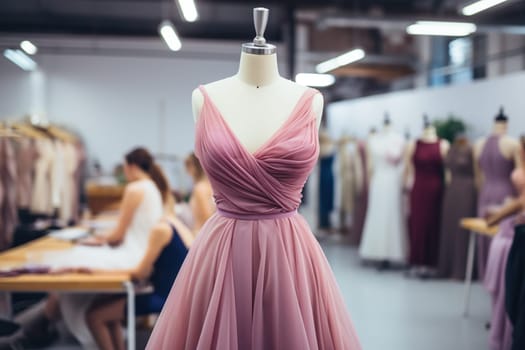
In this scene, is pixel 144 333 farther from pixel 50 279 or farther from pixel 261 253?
pixel 261 253

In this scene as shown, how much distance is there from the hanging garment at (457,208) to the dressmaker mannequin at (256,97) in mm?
4402

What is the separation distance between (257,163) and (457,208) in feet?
15.7

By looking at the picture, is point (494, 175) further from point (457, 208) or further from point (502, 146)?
point (457, 208)

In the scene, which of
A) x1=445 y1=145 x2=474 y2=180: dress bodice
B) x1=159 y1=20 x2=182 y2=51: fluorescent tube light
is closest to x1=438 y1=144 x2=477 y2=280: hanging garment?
x1=445 y1=145 x2=474 y2=180: dress bodice

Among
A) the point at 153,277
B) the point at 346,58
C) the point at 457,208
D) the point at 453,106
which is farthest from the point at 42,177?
the point at 453,106

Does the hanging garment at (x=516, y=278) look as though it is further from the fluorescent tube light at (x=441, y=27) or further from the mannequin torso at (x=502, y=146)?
the fluorescent tube light at (x=441, y=27)

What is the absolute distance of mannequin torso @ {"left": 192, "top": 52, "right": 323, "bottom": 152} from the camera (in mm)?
1839

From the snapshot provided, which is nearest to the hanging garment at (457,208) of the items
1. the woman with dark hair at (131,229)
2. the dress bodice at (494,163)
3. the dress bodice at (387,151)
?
the dress bodice at (494,163)

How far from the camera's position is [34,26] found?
9.97 metres

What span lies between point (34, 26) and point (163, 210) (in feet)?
25.6

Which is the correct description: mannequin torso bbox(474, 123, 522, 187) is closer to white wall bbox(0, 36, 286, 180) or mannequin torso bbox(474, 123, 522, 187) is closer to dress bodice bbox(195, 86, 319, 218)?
Answer: dress bodice bbox(195, 86, 319, 218)

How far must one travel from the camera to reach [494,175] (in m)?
5.27

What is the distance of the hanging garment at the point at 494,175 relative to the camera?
5.17 meters

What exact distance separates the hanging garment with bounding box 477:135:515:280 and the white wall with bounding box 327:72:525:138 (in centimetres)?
71
